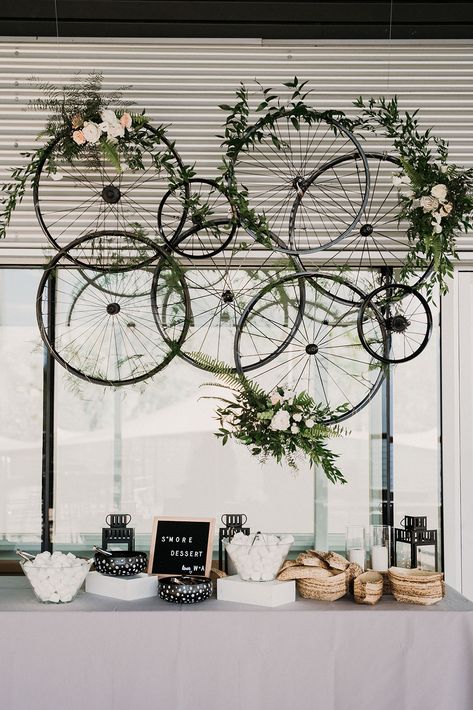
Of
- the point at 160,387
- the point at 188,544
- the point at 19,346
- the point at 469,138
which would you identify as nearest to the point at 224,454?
the point at 160,387

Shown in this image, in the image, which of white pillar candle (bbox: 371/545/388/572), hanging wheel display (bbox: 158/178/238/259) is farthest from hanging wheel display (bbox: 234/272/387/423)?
white pillar candle (bbox: 371/545/388/572)

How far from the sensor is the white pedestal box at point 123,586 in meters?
3.35

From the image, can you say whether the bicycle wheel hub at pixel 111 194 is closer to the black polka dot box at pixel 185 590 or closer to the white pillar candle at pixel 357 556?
the black polka dot box at pixel 185 590

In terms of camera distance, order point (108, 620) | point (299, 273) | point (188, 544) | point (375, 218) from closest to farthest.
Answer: point (108, 620), point (188, 544), point (299, 273), point (375, 218)

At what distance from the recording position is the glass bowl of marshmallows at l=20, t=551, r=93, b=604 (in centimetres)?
326

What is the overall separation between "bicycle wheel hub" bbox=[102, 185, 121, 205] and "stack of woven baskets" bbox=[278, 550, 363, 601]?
6.19ft

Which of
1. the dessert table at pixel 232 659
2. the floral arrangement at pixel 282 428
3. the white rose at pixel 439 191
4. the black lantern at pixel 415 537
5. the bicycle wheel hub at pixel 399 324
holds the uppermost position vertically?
the white rose at pixel 439 191

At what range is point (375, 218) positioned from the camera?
169 inches

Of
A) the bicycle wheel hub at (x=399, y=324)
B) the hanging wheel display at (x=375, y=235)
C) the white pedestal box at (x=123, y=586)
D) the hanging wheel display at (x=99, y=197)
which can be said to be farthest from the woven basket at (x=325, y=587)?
the hanging wheel display at (x=99, y=197)

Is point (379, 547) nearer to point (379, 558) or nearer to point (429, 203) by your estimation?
point (379, 558)

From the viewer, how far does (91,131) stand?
12.5ft

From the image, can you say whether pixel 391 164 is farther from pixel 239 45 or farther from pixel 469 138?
pixel 239 45

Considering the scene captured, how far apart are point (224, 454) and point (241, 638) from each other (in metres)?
1.33

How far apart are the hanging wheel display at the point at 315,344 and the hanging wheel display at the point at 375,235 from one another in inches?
5.4
